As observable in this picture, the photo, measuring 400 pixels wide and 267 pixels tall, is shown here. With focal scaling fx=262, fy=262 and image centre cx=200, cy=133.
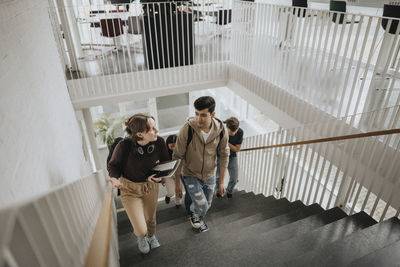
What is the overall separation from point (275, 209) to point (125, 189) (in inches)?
79.4

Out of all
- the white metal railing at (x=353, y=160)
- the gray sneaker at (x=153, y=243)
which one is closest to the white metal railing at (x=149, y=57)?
the white metal railing at (x=353, y=160)

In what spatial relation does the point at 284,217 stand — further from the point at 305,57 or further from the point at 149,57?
the point at 149,57

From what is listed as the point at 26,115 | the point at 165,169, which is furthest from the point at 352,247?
the point at 26,115

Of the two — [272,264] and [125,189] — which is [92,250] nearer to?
[125,189]

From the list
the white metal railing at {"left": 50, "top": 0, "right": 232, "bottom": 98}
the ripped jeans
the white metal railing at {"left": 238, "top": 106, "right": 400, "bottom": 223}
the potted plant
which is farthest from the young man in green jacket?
the potted plant

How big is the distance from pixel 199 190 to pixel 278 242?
93 cm

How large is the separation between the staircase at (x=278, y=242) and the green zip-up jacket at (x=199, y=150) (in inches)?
25.6

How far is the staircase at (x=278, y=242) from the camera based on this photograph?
2.07 meters

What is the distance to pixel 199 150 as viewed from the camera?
2650 mm

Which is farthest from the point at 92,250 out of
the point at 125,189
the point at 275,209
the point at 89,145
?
the point at 89,145

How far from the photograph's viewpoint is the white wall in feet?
5.30

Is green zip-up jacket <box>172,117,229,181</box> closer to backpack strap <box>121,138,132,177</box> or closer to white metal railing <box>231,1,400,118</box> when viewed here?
backpack strap <box>121,138,132,177</box>

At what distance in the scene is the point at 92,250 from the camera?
1125mm

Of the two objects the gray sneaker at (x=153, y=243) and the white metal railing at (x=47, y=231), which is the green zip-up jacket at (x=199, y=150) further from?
the white metal railing at (x=47, y=231)
